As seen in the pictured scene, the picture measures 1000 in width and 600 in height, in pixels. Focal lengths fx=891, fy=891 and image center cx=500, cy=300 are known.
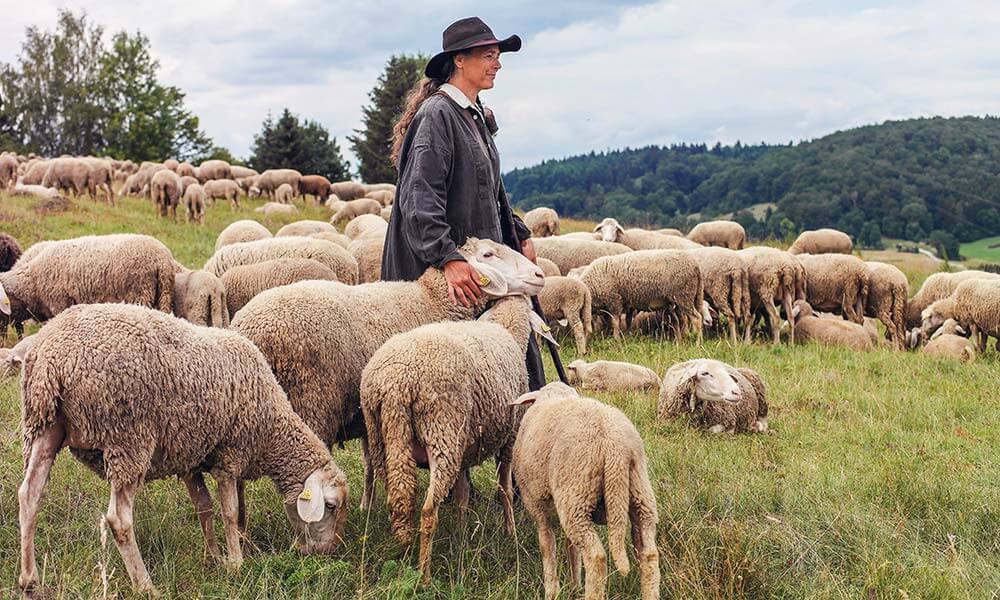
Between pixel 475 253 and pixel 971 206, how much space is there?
74958mm

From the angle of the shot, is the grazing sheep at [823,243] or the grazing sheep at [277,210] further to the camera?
the grazing sheep at [277,210]

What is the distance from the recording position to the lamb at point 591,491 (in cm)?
378

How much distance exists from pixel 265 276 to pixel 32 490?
549cm

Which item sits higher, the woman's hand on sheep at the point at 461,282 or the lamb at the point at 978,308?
the woman's hand on sheep at the point at 461,282

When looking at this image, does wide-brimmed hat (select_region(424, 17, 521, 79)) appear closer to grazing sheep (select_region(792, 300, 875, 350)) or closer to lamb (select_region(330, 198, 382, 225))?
grazing sheep (select_region(792, 300, 875, 350))

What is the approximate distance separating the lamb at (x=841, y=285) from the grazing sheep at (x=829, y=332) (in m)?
0.92

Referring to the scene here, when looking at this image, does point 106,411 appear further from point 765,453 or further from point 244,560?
point 765,453

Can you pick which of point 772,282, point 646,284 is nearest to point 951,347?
point 772,282

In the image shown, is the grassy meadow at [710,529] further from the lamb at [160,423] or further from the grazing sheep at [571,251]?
the grazing sheep at [571,251]

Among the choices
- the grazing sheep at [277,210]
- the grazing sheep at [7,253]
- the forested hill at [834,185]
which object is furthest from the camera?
the forested hill at [834,185]

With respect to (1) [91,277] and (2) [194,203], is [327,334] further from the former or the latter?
(2) [194,203]

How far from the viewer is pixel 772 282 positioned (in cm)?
1332

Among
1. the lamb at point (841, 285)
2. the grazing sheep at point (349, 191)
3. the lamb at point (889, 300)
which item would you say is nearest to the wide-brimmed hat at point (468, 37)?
Result: the lamb at point (841, 285)

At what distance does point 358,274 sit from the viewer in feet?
34.0
